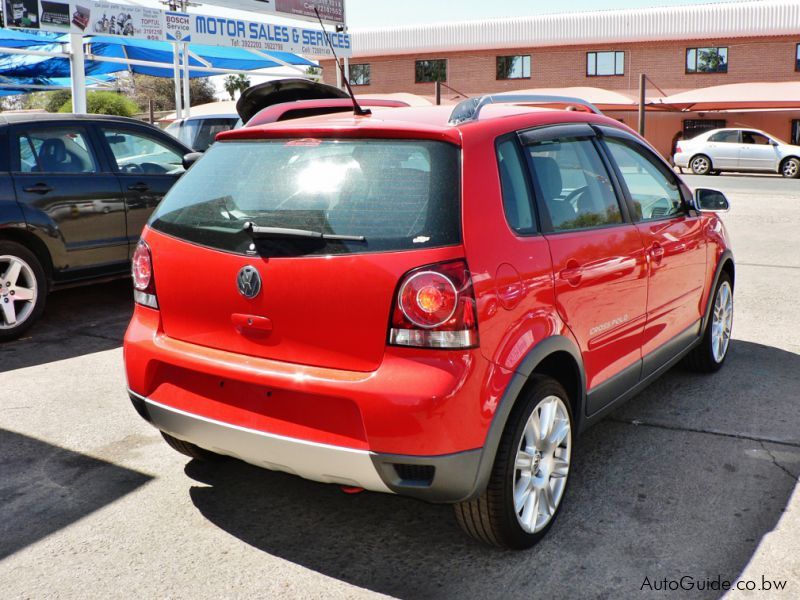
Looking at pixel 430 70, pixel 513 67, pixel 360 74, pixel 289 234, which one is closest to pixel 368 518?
pixel 289 234

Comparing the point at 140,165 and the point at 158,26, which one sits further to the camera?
the point at 158,26

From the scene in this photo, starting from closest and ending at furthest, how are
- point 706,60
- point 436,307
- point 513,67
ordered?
point 436,307
point 706,60
point 513,67

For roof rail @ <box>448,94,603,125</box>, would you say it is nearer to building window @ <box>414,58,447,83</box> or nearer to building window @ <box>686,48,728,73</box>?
building window @ <box>686,48,728,73</box>

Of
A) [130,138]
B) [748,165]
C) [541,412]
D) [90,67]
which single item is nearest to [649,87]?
[748,165]

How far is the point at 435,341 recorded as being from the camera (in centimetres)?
283

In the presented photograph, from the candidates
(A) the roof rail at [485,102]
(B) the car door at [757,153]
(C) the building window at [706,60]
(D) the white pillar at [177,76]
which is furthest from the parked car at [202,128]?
(C) the building window at [706,60]

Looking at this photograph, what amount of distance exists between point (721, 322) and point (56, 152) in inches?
203

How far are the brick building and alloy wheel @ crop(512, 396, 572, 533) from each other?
4216 cm

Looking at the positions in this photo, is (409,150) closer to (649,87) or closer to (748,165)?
(748,165)

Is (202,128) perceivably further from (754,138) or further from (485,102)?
(754,138)

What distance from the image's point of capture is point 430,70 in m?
48.1

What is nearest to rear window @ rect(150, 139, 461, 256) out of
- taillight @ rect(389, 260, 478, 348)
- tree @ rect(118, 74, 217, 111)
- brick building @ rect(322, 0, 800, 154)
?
taillight @ rect(389, 260, 478, 348)

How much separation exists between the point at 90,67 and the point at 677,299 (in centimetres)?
2183

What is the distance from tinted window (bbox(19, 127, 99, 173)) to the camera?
6727 mm
